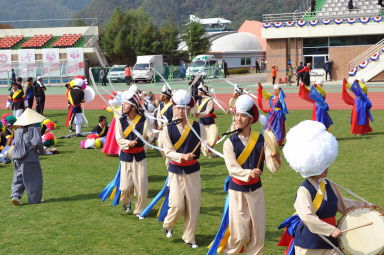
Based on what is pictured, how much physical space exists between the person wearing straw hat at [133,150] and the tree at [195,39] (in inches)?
2281

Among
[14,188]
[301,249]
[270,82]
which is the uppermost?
[301,249]

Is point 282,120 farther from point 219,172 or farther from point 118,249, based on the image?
point 118,249

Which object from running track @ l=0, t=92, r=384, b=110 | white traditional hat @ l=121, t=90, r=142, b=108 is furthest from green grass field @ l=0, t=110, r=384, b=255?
running track @ l=0, t=92, r=384, b=110

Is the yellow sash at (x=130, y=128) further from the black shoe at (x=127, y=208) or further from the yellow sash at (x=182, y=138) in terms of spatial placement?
the yellow sash at (x=182, y=138)

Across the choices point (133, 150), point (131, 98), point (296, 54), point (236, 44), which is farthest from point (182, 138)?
point (236, 44)

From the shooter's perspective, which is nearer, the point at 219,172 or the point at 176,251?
the point at 176,251

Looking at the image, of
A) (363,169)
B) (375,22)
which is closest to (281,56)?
(375,22)

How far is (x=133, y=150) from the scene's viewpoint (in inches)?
319

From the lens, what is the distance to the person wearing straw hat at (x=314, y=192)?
4352 millimetres

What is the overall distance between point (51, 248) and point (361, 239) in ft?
14.6

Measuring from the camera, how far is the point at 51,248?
7105 mm

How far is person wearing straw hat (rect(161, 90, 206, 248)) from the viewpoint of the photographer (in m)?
6.85

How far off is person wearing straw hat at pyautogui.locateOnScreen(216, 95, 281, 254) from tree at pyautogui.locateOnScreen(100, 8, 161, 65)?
56634 millimetres

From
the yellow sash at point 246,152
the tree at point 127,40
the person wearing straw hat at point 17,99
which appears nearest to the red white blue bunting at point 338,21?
the person wearing straw hat at point 17,99
